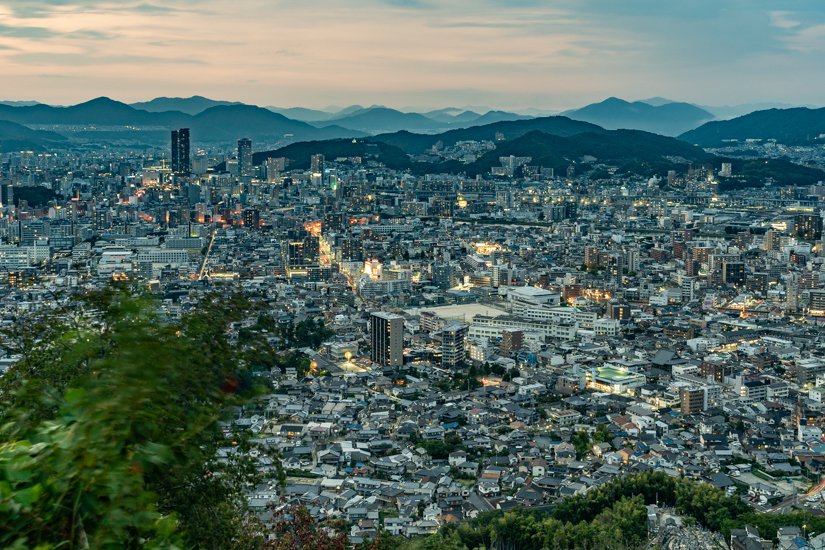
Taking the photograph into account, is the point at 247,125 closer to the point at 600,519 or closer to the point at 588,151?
the point at 588,151

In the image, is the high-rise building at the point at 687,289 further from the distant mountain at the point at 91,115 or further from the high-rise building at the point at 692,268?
the distant mountain at the point at 91,115

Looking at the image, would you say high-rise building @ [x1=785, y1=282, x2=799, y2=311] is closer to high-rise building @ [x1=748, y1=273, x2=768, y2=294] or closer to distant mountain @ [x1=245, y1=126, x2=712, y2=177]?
high-rise building @ [x1=748, y1=273, x2=768, y2=294]

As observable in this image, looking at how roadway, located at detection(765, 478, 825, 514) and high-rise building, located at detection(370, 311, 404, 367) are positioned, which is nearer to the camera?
roadway, located at detection(765, 478, 825, 514)

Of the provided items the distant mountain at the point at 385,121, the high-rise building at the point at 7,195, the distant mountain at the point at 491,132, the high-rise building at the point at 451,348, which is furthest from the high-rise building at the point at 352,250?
the distant mountain at the point at 385,121

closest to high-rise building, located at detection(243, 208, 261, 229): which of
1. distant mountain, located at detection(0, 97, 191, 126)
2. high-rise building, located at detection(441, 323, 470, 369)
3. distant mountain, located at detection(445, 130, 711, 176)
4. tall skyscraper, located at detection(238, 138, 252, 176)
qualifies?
high-rise building, located at detection(441, 323, 470, 369)

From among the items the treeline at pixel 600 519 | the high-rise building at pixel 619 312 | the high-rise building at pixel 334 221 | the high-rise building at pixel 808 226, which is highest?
the high-rise building at pixel 808 226

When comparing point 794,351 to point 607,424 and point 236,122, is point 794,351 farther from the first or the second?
point 236,122

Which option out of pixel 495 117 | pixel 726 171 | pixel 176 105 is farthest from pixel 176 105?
pixel 726 171
